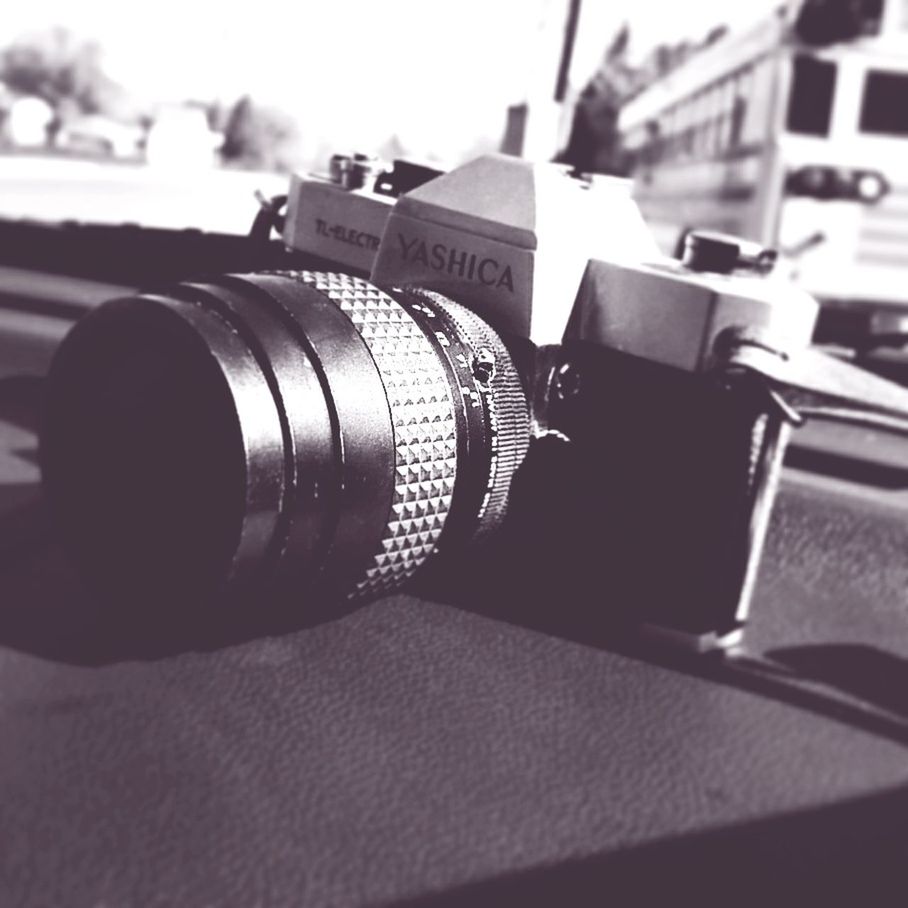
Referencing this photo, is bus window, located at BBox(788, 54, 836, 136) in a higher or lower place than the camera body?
higher

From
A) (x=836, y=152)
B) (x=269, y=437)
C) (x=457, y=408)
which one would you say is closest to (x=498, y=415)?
(x=457, y=408)

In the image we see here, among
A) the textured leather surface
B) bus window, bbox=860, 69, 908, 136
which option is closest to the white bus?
bus window, bbox=860, 69, 908, 136

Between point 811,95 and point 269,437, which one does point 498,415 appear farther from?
point 811,95

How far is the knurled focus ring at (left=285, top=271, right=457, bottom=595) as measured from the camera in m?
0.60

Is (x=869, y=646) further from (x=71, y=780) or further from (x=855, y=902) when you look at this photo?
(x=71, y=780)

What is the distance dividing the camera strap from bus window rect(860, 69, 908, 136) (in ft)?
7.73

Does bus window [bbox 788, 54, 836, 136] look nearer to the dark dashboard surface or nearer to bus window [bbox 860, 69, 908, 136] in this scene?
bus window [bbox 860, 69, 908, 136]

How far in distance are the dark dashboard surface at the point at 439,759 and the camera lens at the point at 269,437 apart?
0.06 m

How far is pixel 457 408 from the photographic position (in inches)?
25.3

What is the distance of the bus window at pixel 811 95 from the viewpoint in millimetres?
2766

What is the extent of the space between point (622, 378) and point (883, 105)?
2.39 metres

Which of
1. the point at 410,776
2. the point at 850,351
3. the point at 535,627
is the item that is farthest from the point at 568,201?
the point at 850,351

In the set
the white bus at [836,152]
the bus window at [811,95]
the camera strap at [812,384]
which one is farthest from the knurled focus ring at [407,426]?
the bus window at [811,95]

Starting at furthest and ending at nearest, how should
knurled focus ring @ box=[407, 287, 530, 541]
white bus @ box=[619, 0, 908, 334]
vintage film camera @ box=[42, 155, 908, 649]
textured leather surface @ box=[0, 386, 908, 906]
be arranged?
1. white bus @ box=[619, 0, 908, 334]
2. knurled focus ring @ box=[407, 287, 530, 541]
3. vintage film camera @ box=[42, 155, 908, 649]
4. textured leather surface @ box=[0, 386, 908, 906]
